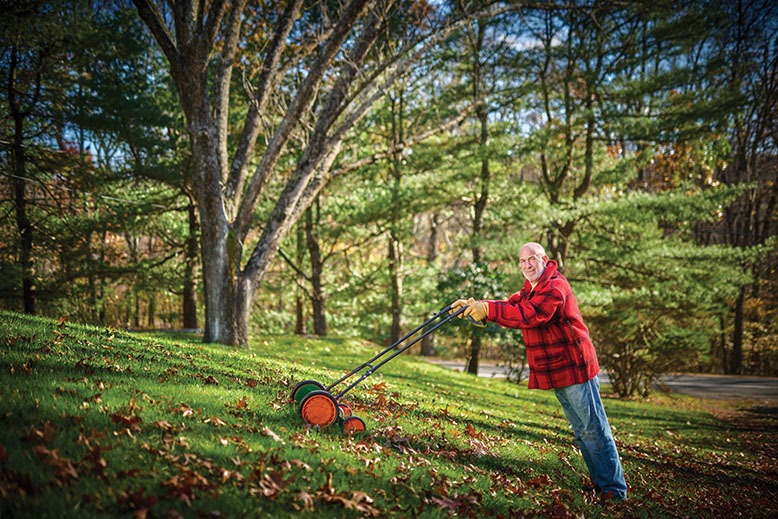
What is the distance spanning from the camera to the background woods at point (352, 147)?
9.04 metres

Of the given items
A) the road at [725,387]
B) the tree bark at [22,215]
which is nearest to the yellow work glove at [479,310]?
the road at [725,387]

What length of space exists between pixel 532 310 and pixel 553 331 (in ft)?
1.04

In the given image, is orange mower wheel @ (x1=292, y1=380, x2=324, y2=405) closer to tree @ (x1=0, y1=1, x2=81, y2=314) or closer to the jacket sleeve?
the jacket sleeve

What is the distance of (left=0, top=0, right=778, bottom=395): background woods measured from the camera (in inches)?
356

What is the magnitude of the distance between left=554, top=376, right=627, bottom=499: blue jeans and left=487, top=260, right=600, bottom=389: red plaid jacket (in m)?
0.13

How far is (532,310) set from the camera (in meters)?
4.12

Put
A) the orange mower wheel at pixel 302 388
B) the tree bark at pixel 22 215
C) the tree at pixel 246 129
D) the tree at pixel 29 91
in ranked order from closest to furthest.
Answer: the orange mower wheel at pixel 302 388
the tree at pixel 246 129
the tree at pixel 29 91
the tree bark at pixel 22 215

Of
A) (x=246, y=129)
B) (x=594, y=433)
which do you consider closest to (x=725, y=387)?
(x=594, y=433)

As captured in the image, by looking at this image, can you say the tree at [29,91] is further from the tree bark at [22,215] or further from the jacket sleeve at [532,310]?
the jacket sleeve at [532,310]

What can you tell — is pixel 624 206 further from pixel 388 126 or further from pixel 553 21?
pixel 388 126

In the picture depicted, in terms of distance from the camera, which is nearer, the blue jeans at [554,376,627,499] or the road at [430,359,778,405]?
the blue jeans at [554,376,627,499]

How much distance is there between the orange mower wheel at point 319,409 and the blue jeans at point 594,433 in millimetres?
2044

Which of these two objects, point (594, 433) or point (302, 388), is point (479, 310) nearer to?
point (594, 433)

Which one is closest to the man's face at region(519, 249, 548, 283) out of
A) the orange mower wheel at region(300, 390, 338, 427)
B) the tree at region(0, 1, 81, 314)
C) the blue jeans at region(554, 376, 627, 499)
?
the blue jeans at region(554, 376, 627, 499)
